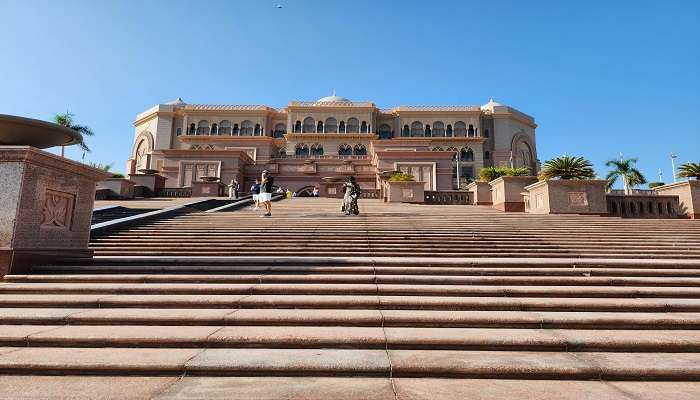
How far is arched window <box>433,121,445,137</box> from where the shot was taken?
5603cm

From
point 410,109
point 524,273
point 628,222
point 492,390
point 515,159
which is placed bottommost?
point 492,390

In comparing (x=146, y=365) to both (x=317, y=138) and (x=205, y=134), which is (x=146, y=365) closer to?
(x=317, y=138)

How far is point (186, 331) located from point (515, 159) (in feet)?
197

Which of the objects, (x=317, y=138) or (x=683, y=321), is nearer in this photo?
(x=683, y=321)

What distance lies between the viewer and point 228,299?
478cm

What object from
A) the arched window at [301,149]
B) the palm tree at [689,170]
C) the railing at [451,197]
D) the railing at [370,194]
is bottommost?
the railing at [451,197]

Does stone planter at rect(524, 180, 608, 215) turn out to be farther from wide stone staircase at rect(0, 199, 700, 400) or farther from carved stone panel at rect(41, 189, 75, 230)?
carved stone panel at rect(41, 189, 75, 230)

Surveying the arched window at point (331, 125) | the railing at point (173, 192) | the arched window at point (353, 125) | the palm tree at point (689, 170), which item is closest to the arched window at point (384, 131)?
the arched window at point (353, 125)

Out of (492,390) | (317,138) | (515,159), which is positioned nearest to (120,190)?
(492,390)

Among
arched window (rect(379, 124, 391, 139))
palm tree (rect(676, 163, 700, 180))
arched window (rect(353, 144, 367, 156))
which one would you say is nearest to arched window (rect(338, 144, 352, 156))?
arched window (rect(353, 144, 367, 156))

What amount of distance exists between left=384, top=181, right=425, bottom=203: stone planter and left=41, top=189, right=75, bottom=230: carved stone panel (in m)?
17.5

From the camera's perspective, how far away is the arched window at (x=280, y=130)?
5662cm

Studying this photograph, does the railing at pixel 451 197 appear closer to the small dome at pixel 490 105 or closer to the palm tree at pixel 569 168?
the palm tree at pixel 569 168

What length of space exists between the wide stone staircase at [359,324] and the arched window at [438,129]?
49.5 meters
